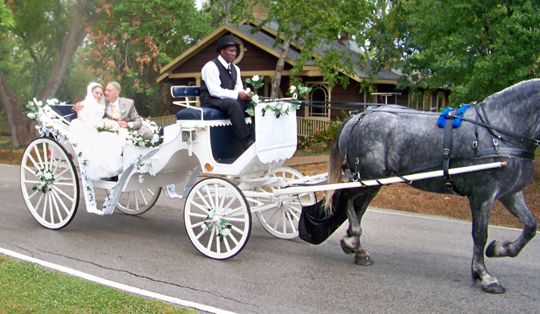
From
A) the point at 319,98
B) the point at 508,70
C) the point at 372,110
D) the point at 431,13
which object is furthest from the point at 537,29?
the point at 319,98

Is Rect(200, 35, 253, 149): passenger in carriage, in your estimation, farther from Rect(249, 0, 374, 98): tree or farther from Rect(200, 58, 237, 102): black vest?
Rect(249, 0, 374, 98): tree

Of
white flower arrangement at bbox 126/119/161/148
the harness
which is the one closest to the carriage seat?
white flower arrangement at bbox 126/119/161/148

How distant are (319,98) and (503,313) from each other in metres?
18.3

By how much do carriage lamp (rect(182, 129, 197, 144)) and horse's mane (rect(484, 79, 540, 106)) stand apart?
3.30 meters

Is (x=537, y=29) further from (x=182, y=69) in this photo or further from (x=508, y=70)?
(x=182, y=69)

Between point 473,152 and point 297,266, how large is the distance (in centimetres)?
221

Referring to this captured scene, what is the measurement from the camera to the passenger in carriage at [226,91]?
20.2 feet

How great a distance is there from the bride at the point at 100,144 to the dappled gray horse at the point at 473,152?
118 inches

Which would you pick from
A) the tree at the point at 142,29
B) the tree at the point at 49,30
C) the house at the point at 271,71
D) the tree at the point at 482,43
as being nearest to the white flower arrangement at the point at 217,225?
the tree at the point at 482,43

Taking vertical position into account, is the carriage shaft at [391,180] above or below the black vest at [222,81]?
below

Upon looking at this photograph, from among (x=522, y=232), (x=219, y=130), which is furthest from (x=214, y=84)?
(x=522, y=232)

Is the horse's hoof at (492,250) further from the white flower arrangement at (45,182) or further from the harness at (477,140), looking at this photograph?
the white flower arrangement at (45,182)

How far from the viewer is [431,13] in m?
12.2

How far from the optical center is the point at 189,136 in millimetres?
6250
